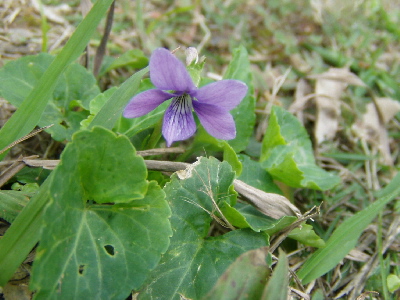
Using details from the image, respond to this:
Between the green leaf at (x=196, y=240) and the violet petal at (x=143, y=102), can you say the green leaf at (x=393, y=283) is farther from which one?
the violet petal at (x=143, y=102)

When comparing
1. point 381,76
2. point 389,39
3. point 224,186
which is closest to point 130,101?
point 224,186

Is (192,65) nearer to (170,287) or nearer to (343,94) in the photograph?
(170,287)

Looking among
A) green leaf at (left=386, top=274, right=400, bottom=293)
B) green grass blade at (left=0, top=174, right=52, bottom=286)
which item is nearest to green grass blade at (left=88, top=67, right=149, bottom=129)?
green grass blade at (left=0, top=174, right=52, bottom=286)

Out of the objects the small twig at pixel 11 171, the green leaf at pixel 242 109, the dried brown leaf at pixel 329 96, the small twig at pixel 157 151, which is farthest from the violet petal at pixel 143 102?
the dried brown leaf at pixel 329 96

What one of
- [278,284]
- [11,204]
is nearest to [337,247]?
[278,284]

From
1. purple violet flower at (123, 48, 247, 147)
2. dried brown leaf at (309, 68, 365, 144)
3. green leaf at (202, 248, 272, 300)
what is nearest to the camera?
green leaf at (202, 248, 272, 300)

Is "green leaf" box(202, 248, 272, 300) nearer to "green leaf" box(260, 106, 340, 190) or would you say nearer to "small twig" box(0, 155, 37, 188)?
"green leaf" box(260, 106, 340, 190)
